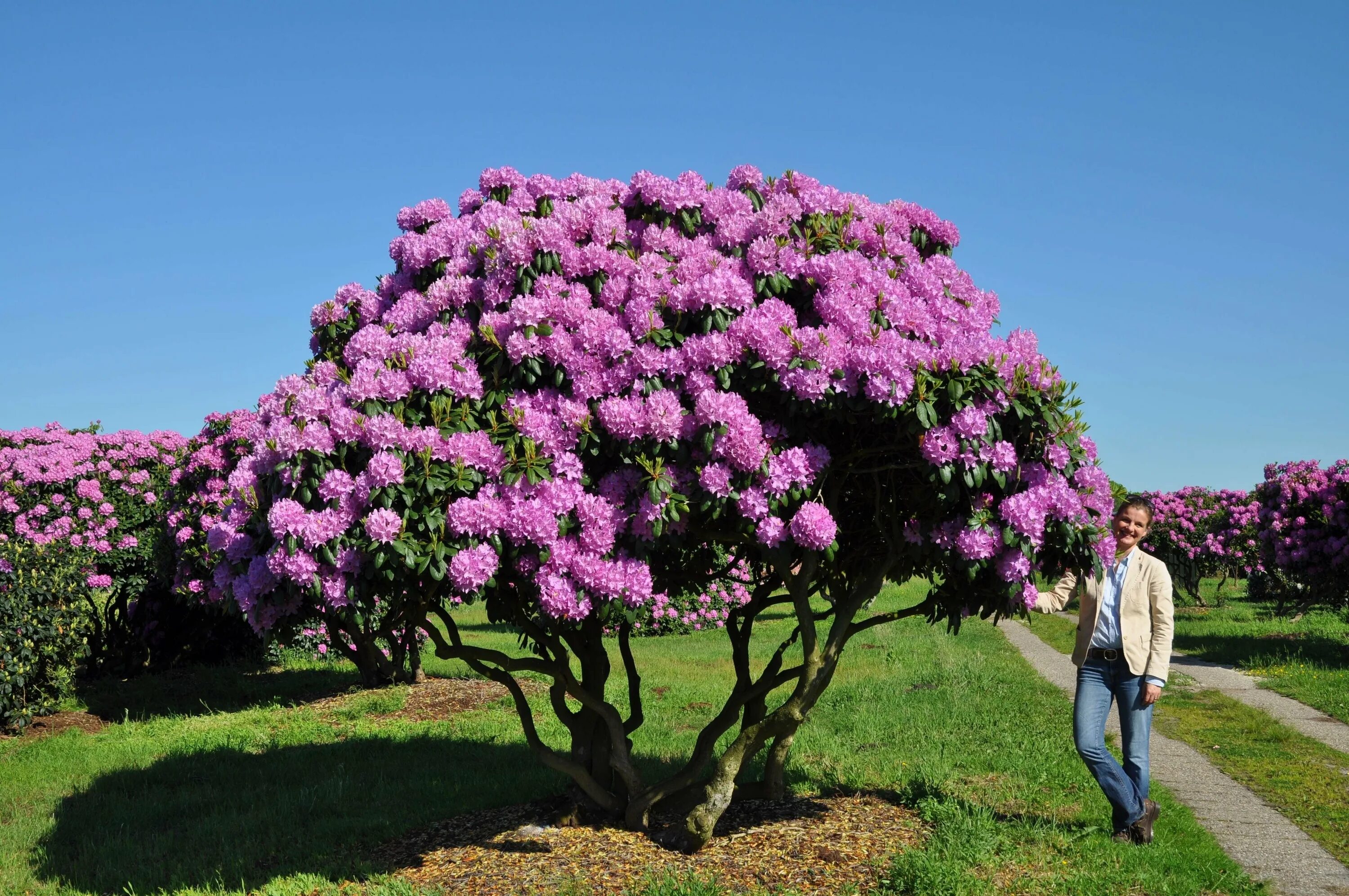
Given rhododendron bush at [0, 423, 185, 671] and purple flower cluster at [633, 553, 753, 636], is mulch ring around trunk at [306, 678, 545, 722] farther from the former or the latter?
purple flower cluster at [633, 553, 753, 636]

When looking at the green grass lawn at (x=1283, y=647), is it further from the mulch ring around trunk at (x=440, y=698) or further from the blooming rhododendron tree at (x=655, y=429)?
the mulch ring around trunk at (x=440, y=698)

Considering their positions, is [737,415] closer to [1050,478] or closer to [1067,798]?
[1050,478]

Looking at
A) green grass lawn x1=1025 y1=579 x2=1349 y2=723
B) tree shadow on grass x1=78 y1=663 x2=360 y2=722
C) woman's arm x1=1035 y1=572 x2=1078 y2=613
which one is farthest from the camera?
tree shadow on grass x1=78 y1=663 x2=360 y2=722

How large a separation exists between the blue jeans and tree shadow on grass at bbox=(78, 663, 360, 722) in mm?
10139

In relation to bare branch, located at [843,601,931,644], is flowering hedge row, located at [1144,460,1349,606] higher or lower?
higher

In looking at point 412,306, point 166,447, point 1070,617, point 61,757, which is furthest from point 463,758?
point 1070,617

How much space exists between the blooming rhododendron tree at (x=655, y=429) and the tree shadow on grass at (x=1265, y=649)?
1117cm

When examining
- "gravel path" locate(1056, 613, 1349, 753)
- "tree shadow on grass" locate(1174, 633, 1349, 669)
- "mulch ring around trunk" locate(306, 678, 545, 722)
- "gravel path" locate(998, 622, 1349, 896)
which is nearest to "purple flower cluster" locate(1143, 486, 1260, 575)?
"tree shadow on grass" locate(1174, 633, 1349, 669)

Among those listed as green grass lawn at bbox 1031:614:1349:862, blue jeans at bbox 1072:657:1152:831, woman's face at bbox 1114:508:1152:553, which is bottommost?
green grass lawn at bbox 1031:614:1349:862

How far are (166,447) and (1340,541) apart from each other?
1712cm

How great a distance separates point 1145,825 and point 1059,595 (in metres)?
1.49

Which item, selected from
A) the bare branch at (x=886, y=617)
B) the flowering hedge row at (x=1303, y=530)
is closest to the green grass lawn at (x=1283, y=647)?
the flowering hedge row at (x=1303, y=530)

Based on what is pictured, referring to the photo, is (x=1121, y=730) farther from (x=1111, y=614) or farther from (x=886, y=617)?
(x=886, y=617)

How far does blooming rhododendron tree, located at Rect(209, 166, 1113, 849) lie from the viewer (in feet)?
16.4
